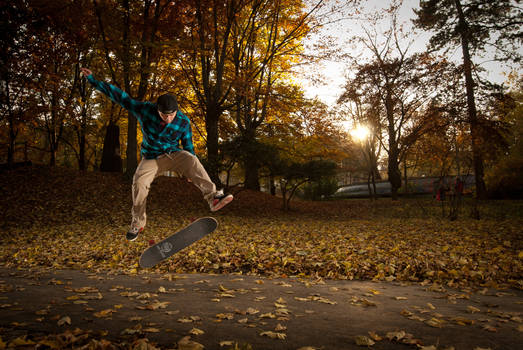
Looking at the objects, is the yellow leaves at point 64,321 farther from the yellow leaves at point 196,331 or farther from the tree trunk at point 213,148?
the tree trunk at point 213,148

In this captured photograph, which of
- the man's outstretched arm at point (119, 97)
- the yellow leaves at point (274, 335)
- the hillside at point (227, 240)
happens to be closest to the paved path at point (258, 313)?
the yellow leaves at point (274, 335)

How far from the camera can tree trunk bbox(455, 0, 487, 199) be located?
12.3m

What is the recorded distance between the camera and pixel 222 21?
13.2 meters

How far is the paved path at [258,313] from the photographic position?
109 inches

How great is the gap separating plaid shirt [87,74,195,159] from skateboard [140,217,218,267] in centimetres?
130

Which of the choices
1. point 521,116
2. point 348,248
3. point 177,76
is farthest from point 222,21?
point 521,116

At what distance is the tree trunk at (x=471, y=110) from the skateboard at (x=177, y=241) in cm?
1157

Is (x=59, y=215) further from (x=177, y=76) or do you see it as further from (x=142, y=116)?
(x=142, y=116)

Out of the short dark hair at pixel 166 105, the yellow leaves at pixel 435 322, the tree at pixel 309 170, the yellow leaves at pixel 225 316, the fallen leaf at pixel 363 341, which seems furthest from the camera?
the tree at pixel 309 170

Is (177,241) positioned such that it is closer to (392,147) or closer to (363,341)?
(363,341)

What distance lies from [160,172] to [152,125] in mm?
728

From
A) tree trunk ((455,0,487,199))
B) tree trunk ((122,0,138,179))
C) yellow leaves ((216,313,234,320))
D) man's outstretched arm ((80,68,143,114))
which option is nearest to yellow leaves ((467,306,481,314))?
yellow leaves ((216,313,234,320))

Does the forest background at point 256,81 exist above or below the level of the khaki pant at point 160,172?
above

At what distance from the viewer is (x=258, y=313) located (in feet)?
11.4
